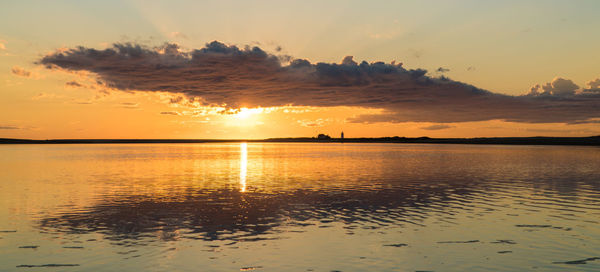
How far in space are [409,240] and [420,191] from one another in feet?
70.5

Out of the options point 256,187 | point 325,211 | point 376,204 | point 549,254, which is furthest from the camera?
point 256,187

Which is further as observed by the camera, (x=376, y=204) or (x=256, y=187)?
(x=256, y=187)

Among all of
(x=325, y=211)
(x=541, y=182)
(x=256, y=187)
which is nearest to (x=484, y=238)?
(x=325, y=211)

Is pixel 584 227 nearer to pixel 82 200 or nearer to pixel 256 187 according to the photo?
pixel 256 187

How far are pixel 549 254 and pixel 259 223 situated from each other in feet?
49.3

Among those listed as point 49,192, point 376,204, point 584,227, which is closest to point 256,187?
point 376,204

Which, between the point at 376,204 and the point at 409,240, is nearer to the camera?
the point at 409,240

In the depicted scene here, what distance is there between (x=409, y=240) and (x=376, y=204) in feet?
40.3

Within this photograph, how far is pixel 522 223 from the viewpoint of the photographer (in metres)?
26.4

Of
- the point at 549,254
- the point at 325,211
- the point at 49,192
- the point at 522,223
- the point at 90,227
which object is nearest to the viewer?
the point at 549,254

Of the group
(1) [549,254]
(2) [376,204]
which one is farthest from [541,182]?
(1) [549,254]

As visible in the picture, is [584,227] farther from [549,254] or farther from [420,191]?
[420,191]

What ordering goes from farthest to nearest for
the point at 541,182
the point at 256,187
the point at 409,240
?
the point at 541,182
the point at 256,187
the point at 409,240

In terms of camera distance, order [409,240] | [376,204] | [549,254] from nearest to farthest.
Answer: [549,254] < [409,240] < [376,204]
